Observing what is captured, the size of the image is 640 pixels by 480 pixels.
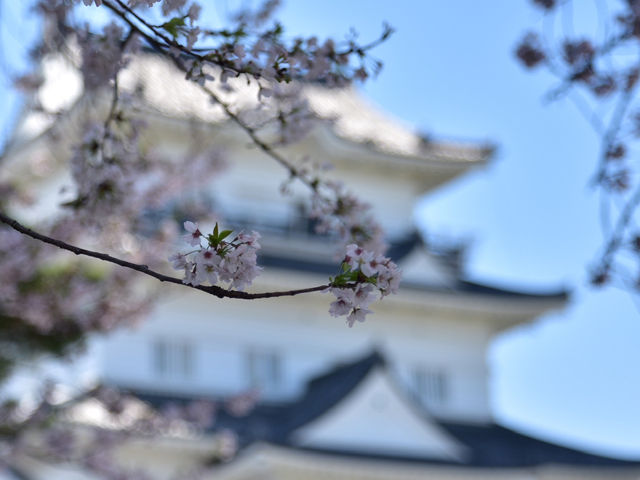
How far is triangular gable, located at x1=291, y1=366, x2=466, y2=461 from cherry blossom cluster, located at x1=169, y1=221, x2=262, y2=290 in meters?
12.4

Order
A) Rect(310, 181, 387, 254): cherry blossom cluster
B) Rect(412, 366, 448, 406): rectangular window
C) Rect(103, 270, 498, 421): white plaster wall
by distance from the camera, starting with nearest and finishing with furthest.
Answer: Rect(310, 181, 387, 254): cherry blossom cluster < Rect(103, 270, 498, 421): white plaster wall < Rect(412, 366, 448, 406): rectangular window

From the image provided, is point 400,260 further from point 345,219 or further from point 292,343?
point 345,219

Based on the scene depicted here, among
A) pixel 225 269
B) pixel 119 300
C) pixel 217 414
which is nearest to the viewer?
pixel 225 269

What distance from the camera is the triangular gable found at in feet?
49.3

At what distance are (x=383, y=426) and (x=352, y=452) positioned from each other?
2.57 ft

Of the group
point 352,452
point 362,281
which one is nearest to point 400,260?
point 352,452

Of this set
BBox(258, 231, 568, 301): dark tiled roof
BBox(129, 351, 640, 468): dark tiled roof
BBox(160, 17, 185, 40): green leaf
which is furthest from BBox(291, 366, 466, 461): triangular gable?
BBox(160, 17, 185, 40): green leaf

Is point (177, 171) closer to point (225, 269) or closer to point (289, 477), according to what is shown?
point (289, 477)

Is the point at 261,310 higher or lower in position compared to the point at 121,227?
higher

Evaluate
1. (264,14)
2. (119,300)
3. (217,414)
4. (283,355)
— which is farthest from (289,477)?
(264,14)

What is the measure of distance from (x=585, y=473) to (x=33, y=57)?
11729 mm

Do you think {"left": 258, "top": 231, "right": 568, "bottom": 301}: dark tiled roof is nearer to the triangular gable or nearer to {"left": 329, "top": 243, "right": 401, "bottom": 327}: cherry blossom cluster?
the triangular gable

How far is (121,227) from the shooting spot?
8.35 metres

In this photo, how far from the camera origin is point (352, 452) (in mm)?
14828
